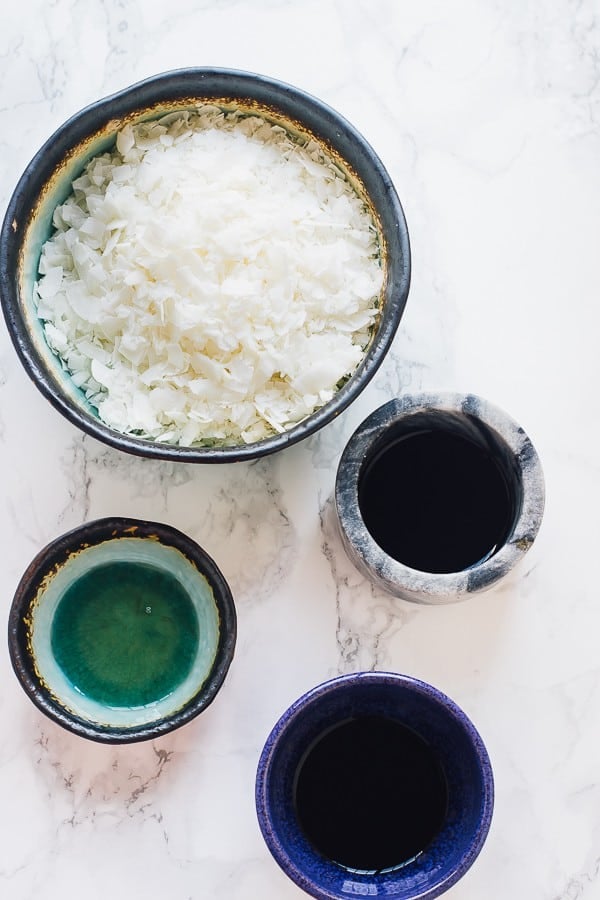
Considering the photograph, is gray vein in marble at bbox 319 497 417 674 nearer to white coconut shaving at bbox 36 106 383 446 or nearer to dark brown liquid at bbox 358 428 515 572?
dark brown liquid at bbox 358 428 515 572

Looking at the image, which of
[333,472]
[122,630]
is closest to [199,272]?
[333,472]

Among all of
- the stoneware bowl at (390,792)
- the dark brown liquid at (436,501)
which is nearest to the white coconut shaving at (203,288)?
the dark brown liquid at (436,501)

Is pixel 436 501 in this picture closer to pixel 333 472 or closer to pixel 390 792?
pixel 333 472

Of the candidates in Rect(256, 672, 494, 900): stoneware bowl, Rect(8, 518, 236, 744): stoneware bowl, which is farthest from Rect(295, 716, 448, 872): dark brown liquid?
Rect(8, 518, 236, 744): stoneware bowl

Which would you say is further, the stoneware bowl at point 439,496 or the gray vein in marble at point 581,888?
the gray vein in marble at point 581,888

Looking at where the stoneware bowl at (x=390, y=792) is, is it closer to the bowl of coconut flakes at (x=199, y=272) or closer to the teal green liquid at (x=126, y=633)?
the teal green liquid at (x=126, y=633)
